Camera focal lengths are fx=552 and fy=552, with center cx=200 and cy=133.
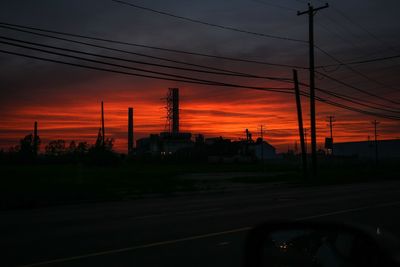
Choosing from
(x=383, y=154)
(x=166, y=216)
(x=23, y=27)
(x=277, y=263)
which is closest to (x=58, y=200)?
(x=23, y=27)

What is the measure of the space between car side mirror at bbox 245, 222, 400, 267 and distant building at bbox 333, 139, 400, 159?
17341 centimetres

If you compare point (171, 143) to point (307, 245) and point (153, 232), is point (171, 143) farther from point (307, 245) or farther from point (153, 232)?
point (307, 245)

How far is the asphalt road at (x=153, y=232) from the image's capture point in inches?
357

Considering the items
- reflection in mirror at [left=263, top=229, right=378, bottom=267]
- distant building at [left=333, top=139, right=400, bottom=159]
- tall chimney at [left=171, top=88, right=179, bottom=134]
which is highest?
tall chimney at [left=171, top=88, right=179, bottom=134]

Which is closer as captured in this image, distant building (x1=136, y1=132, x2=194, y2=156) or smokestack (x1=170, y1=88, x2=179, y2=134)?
smokestack (x1=170, y1=88, x2=179, y2=134)

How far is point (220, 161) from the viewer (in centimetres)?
12531

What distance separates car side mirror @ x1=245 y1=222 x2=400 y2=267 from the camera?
9.15ft

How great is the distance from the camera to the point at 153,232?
1217 centimetres

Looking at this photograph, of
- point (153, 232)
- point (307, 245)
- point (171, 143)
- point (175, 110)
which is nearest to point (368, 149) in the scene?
point (171, 143)

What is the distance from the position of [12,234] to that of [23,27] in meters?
12.2

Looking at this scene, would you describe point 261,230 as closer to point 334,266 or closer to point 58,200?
point 334,266

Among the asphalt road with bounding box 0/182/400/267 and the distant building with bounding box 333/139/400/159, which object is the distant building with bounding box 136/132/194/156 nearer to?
the distant building with bounding box 333/139/400/159

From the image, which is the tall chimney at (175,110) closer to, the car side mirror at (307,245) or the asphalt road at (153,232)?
the asphalt road at (153,232)


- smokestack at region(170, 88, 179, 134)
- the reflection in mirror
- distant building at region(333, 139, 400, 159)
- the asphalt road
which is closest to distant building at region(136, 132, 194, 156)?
smokestack at region(170, 88, 179, 134)
